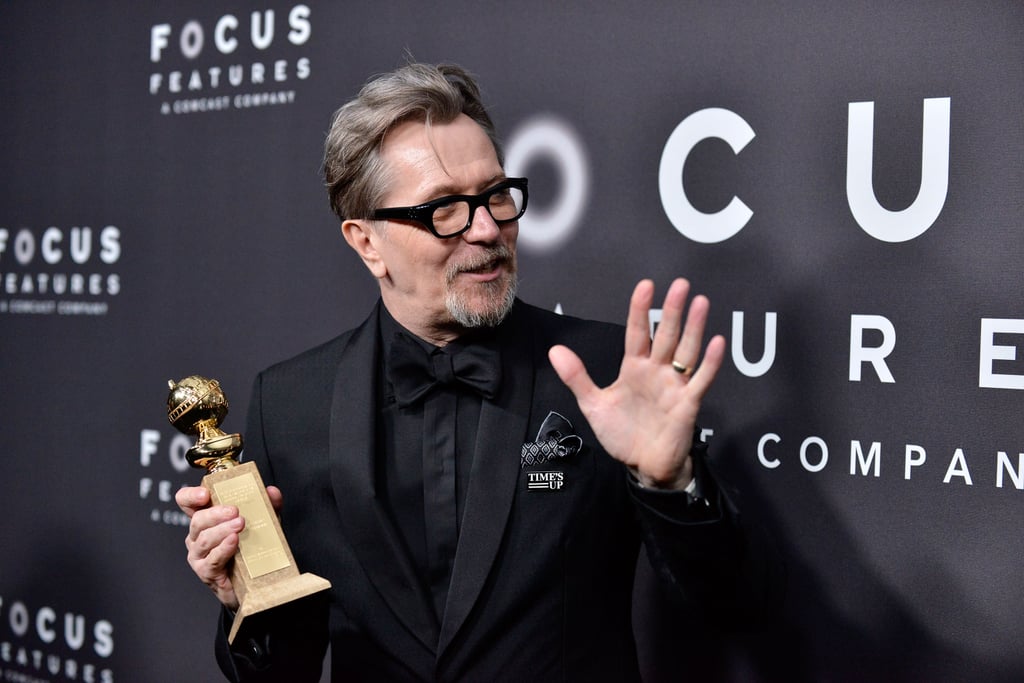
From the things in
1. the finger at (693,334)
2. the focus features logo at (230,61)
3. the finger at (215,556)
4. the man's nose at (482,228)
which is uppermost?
the focus features logo at (230,61)

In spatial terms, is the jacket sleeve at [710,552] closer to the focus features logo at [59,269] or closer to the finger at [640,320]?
the finger at [640,320]

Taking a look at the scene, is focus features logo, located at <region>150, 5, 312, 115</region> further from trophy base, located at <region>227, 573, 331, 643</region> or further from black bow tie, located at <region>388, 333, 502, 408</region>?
trophy base, located at <region>227, 573, 331, 643</region>

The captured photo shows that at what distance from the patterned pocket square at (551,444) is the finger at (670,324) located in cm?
35

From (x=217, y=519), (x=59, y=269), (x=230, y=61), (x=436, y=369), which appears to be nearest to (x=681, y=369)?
(x=436, y=369)

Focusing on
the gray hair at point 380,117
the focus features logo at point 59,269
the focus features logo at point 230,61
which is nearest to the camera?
the gray hair at point 380,117

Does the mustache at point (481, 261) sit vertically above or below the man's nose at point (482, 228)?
below

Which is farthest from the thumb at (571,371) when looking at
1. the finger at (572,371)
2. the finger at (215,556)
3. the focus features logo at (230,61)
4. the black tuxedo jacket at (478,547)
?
the focus features logo at (230,61)

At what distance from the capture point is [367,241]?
1716 millimetres

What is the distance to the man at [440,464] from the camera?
1.51 metres

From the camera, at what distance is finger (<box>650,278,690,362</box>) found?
3.98ft

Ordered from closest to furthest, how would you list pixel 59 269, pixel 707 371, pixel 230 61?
pixel 707 371 < pixel 230 61 < pixel 59 269

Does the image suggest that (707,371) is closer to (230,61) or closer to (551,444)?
(551,444)

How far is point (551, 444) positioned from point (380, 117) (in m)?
0.62

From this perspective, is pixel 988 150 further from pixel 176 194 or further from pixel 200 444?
pixel 176 194
